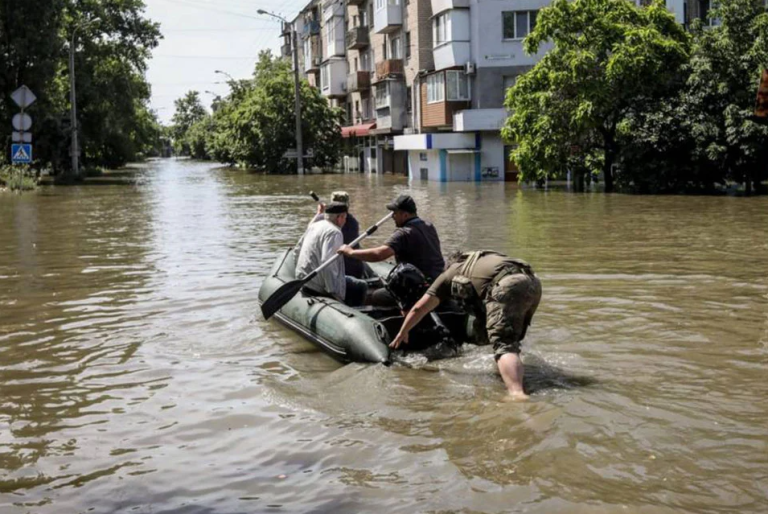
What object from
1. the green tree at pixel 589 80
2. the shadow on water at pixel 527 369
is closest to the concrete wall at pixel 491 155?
the green tree at pixel 589 80

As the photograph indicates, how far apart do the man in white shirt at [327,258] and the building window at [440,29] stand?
3555 centimetres

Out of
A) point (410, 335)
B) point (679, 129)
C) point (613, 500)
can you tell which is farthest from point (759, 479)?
point (679, 129)

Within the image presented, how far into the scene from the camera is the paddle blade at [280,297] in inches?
370

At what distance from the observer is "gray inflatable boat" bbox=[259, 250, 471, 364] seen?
8133 millimetres

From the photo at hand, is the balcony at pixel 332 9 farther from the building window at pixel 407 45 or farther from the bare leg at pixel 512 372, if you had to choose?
the bare leg at pixel 512 372

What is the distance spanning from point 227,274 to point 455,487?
917cm

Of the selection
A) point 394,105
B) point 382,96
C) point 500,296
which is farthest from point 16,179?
point 500,296

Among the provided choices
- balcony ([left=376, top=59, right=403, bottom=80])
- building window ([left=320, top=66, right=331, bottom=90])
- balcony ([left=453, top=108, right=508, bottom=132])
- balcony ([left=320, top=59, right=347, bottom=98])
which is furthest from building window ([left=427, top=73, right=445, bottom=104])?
building window ([left=320, top=66, right=331, bottom=90])

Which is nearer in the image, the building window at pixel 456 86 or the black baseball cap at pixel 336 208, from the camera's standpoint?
the black baseball cap at pixel 336 208

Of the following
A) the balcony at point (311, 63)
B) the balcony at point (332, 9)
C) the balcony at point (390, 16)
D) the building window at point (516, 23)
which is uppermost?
the balcony at point (332, 9)

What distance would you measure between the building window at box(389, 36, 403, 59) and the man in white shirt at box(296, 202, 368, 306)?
1703 inches

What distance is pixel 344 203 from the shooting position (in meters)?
10.0

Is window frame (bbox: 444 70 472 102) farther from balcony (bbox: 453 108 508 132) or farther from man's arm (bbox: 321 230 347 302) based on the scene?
man's arm (bbox: 321 230 347 302)

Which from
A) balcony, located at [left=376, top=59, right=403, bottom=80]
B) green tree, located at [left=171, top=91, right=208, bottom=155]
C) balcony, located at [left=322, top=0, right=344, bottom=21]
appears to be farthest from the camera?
green tree, located at [left=171, top=91, right=208, bottom=155]
